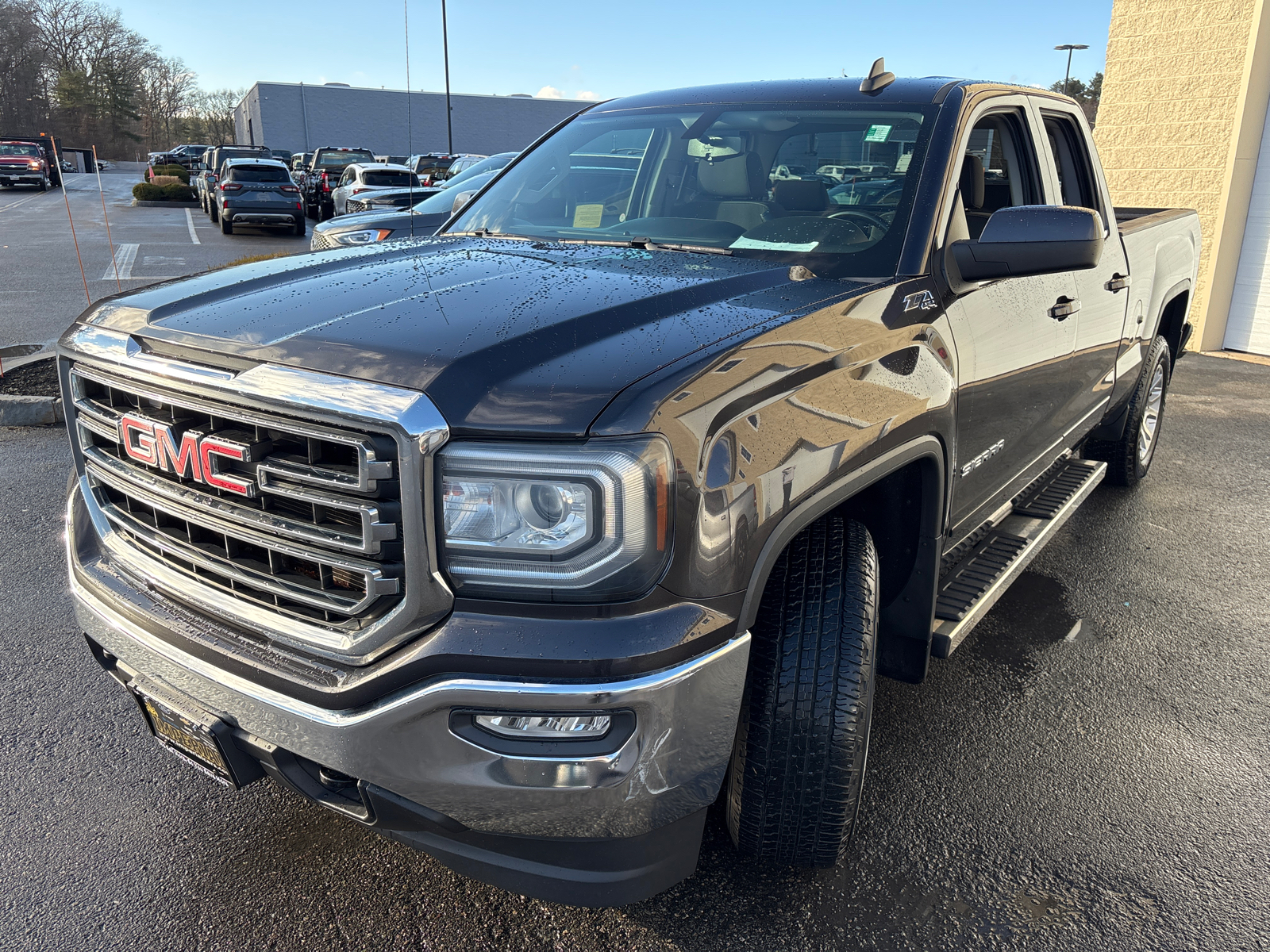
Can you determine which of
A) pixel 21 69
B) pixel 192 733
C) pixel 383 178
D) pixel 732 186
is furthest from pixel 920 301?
pixel 21 69

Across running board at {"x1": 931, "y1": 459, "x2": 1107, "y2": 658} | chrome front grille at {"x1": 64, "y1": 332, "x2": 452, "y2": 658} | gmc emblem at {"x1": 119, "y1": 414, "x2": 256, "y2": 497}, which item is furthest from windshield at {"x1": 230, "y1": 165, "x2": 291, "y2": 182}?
gmc emblem at {"x1": 119, "y1": 414, "x2": 256, "y2": 497}

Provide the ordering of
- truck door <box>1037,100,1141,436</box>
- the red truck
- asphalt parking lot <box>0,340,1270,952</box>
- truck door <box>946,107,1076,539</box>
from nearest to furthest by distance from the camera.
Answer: asphalt parking lot <box>0,340,1270,952</box>
truck door <box>946,107,1076,539</box>
truck door <box>1037,100,1141,436</box>
the red truck

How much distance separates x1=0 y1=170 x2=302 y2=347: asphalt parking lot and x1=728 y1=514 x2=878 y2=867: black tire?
9172 millimetres

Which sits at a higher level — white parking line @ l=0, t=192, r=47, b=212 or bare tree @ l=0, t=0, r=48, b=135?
bare tree @ l=0, t=0, r=48, b=135

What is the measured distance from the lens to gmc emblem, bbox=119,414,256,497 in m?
1.80

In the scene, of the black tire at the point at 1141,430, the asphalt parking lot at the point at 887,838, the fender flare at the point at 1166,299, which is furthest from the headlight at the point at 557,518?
the black tire at the point at 1141,430

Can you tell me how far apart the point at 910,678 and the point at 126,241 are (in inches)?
814

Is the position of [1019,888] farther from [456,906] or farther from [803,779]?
[456,906]

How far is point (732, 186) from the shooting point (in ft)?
9.98

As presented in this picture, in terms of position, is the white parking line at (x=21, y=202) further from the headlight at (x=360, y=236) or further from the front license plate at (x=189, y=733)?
the front license plate at (x=189, y=733)

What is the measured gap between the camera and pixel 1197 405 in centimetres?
784

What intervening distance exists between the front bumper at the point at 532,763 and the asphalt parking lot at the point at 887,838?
49cm

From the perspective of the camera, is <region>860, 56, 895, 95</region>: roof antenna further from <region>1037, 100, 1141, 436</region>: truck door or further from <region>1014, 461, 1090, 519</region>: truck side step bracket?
<region>1014, 461, 1090, 519</region>: truck side step bracket

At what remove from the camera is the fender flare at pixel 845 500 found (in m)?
1.79
